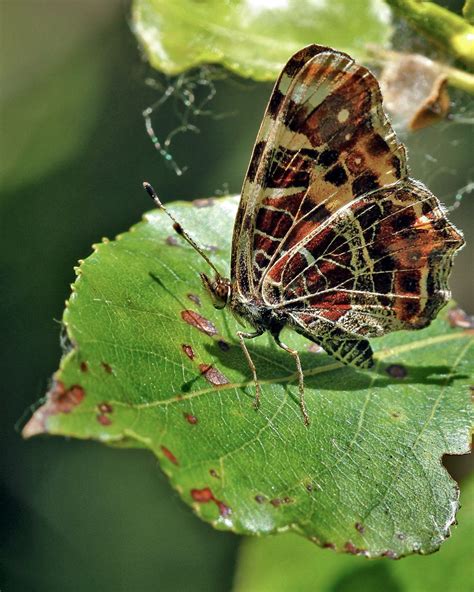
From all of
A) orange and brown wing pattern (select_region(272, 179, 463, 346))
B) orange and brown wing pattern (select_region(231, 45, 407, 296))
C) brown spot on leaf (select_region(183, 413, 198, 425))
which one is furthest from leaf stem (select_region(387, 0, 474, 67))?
brown spot on leaf (select_region(183, 413, 198, 425))

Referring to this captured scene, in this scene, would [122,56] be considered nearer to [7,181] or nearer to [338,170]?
[7,181]

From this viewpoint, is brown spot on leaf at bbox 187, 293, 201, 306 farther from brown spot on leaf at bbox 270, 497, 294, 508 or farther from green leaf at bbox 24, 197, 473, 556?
brown spot on leaf at bbox 270, 497, 294, 508

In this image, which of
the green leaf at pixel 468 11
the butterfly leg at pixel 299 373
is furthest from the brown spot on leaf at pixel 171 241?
the green leaf at pixel 468 11

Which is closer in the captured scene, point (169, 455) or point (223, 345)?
point (169, 455)

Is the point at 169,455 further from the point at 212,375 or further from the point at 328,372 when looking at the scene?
the point at 328,372

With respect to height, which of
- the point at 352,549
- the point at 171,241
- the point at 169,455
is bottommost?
the point at 352,549

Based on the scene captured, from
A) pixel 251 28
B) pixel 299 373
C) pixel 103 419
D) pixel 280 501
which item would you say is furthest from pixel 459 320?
pixel 103 419
